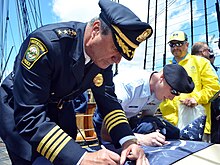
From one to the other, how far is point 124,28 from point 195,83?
4.42 feet

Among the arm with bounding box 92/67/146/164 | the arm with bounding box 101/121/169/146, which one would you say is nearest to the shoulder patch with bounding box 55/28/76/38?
the arm with bounding box 92/67/146/164

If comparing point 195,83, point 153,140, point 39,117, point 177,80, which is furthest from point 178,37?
point 39,117

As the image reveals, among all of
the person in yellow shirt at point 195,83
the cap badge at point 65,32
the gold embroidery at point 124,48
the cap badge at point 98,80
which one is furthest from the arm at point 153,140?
the person in yellow shirt at point 195,83

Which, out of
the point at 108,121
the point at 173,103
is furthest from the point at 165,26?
the point at 108,121

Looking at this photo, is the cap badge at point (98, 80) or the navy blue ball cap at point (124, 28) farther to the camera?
the cap badge at point (98, 80)

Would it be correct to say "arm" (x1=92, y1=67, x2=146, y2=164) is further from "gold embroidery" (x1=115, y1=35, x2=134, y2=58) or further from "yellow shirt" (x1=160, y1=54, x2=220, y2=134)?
"yellow shirt" (x1=160, y1=54, x2=220, y2=134)

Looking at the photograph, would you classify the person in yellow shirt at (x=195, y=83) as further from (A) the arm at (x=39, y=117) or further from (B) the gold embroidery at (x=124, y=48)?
(A) the arm at (x=39, y=117)

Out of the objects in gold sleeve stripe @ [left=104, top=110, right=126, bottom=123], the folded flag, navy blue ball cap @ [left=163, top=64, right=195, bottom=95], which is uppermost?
navy blue ball cap @ [left=163, top=64, right=195, bottom=95]

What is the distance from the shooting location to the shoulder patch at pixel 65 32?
→ 0.87m

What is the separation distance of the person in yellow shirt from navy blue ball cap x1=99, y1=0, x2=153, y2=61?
113 cm

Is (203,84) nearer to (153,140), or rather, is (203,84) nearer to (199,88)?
(199,88)

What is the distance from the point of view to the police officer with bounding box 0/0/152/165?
2.48 ft

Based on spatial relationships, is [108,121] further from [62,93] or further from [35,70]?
[35,70]

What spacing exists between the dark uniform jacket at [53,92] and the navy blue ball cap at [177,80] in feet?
1.36
